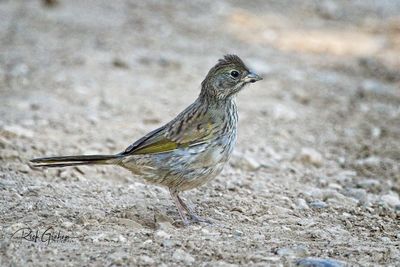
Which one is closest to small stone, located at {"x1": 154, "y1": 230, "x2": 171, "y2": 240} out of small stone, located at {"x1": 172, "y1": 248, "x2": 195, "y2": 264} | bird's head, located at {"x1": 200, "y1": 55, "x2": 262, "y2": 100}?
small stone, located at {"x1": 172, "y1": 248, "x2": 195, "y2": 264}

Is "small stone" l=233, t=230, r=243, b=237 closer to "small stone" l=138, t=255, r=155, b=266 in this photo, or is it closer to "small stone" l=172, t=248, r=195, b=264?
"small stone" l=172, t=248, r=195, b=264

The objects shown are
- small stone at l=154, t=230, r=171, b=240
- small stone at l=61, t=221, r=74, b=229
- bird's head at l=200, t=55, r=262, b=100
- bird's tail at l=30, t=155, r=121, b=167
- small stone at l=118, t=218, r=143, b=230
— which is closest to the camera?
small stone at l=154, t=230, r=171, b=240

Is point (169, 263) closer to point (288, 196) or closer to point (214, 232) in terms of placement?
point (214, 232)

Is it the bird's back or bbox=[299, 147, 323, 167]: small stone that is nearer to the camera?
the bird's back

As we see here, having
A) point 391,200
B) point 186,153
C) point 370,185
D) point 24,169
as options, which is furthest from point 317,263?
point 24,169

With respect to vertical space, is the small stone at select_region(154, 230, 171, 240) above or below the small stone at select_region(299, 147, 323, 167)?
below

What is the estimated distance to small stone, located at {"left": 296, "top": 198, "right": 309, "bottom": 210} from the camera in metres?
6.26

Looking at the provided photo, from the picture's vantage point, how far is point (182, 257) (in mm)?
4855

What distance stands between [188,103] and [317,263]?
4583mm

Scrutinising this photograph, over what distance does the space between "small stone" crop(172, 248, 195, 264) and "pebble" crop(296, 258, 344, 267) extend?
687 mm

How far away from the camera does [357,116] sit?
934 centimetres

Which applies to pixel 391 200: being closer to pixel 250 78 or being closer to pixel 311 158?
pixel 311 158

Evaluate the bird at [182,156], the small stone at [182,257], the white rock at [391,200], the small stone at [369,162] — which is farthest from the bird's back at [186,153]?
the small stone at [369,162]

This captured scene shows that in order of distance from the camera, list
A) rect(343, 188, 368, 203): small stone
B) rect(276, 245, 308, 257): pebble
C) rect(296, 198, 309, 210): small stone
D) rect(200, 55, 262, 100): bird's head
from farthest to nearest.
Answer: rect(343, 188, 368, 203): small stone
rect(296, 198, 309, 210): small stone
rect(200, 55, 262, 100): bird's head
rect(276, 245, 308, 257): pebble
